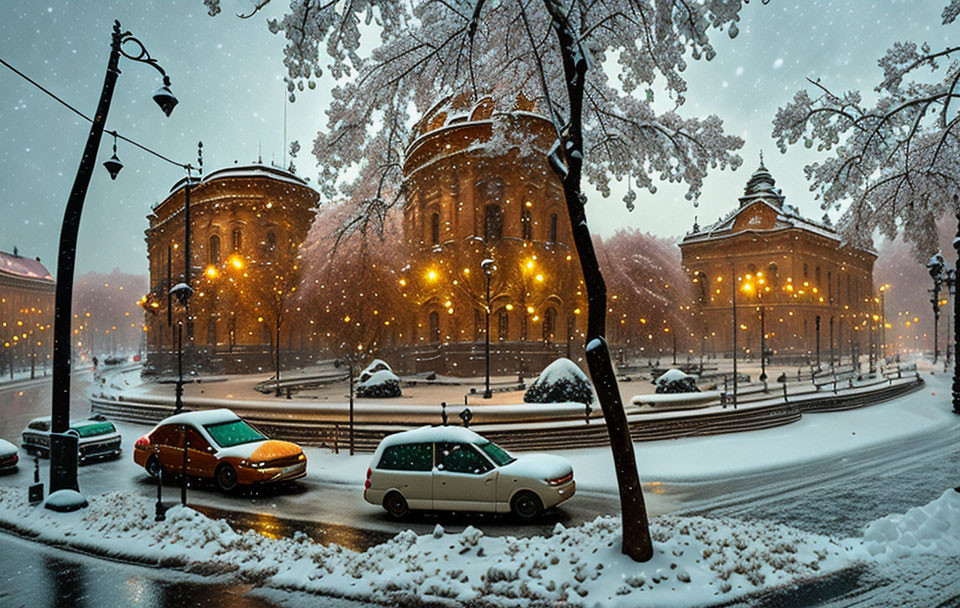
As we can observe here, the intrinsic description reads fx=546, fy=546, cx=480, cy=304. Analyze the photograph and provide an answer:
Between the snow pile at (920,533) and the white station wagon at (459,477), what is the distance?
452 cm

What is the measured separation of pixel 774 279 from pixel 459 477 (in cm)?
6356

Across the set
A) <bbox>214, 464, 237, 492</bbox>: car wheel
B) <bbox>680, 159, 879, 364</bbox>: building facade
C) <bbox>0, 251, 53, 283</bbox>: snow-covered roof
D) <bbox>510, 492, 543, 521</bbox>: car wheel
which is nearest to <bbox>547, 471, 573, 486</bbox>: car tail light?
<bbox>510, 492, 543, 521</bbox>: car wheel

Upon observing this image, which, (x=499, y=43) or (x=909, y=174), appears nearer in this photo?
(x=499, y=43)

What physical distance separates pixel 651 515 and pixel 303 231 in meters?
51.0

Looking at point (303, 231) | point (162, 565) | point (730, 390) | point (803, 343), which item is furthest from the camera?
point (803, 343)

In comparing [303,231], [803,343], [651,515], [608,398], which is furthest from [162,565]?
[803,343]

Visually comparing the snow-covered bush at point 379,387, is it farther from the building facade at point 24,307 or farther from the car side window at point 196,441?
the building facade at point 24,307

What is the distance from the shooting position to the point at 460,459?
9.83 m

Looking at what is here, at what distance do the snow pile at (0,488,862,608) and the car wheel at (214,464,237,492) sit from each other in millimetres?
2825

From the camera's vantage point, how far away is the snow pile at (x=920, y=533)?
23.3ft

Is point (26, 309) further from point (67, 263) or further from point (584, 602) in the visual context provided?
point (584, 602)

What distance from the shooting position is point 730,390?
2800cm

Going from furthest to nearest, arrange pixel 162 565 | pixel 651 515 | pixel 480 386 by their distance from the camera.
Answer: pixel 480 386
pixel 651 515
pixel 162 565

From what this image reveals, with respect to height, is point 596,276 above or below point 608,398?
above
